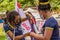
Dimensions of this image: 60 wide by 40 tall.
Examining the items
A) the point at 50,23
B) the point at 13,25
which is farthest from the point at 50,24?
the point at 13,25

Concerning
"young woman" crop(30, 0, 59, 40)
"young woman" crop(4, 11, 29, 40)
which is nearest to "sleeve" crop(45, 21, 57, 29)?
"young woman" crop(30, 0, 59, 40)

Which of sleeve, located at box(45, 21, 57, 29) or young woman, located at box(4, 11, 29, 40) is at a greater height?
sleeve, located at box(45, 21, 57, 29)

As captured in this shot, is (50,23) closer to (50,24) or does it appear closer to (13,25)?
(50,24)

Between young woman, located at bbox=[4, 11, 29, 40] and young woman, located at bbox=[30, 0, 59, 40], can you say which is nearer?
young woman, located at bbox=[30, 0, 59, 40]

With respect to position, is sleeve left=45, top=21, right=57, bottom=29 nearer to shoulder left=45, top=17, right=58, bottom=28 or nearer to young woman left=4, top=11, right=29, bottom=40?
shoulder left=45, top=17, right=58, bottom=28

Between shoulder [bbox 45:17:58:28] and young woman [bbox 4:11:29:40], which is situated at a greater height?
shoulder [bbox 45:17:58:28]

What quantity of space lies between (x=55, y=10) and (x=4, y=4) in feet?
8.07

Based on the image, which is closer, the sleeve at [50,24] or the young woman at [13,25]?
the sleeve at [50,24]

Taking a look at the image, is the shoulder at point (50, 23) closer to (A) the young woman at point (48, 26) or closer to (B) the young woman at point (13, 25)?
(A) the young woman at point (48, 26)

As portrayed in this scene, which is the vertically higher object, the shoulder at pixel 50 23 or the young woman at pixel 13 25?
the shoulder at pixel 50 23

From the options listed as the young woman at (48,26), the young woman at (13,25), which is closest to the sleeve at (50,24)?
the young woman at (48,26)

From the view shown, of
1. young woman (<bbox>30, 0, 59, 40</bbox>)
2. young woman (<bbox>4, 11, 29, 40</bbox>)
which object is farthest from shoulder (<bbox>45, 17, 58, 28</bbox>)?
young woman (<bbox>4, 11, 29, 40</bbox>)

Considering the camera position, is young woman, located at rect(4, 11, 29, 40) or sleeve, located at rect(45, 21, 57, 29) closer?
sleeve, located at rect(45, 21, 57, 29)

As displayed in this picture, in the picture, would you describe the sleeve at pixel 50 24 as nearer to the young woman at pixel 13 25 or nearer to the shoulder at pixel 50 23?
the shoulder at pixel 50 23
